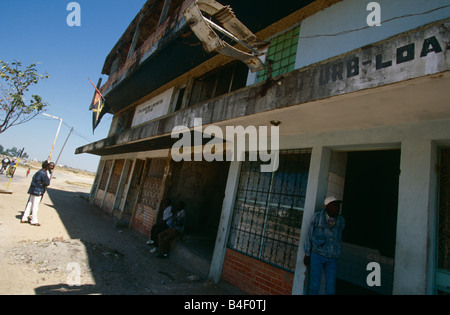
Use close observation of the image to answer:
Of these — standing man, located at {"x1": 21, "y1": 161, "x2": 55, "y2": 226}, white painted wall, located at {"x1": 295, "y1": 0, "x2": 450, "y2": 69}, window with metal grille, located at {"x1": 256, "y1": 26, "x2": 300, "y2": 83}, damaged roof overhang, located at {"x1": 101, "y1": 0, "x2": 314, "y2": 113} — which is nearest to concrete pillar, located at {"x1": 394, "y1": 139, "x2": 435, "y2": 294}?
white painted wall, located at {"x1": 295, "y1": 0, "x2": 450, "y2": 69}

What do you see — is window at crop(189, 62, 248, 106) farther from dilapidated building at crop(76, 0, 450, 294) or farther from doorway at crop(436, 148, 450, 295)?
doorway at crop(436, 148, 450, 295)

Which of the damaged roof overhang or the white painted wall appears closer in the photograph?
the white painted wall

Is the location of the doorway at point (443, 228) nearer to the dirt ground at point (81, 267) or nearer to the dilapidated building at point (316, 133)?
the dilapidated building at point (316, 133)

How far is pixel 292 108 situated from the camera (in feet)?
9.61

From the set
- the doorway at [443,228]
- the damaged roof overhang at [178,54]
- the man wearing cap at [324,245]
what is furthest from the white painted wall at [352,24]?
the man wearing cap at [324,245]

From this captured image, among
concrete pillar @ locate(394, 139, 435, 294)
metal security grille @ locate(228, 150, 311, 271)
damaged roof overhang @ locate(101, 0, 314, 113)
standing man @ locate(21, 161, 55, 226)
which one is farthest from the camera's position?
standing man @ locate(21, 161, 55, 226)

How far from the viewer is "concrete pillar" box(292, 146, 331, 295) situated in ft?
11.4

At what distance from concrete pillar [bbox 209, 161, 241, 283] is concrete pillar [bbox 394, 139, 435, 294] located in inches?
116

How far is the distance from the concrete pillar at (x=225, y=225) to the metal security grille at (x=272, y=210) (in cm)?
11

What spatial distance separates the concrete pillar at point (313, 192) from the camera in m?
3.47

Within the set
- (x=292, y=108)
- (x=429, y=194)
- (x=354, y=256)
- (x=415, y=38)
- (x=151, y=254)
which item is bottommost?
(x=151, y=254)
